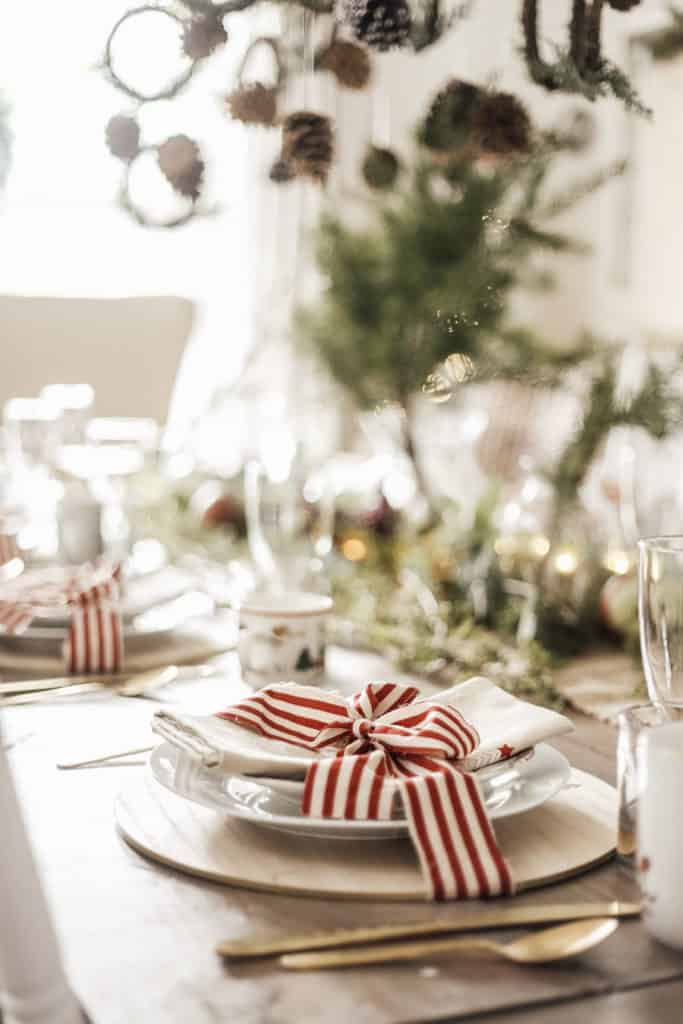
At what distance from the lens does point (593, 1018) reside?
0.49m

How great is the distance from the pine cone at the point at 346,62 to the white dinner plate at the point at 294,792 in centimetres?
50

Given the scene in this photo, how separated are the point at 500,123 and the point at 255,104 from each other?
6.9 inches

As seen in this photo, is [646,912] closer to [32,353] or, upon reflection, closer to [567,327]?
[32,353]

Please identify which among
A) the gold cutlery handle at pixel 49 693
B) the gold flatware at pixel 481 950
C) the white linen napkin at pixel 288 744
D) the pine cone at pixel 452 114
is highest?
the pine cone at pixel 452 114

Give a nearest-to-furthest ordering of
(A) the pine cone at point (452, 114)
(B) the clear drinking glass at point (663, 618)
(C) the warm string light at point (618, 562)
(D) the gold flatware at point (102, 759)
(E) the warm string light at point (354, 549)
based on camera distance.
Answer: (B) the clear drinking glass at point (663, 618) < (D) the gold flatware at point (102, 759) < (A) the pine cone at point (452, 114) < (C) the warm string light at point (618, 562) < (E) the warm string light at point (354, 549)

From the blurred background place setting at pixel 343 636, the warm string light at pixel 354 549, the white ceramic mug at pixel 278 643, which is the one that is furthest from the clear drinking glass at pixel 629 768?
the warm string light at pixel 354 549

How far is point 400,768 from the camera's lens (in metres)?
0.69

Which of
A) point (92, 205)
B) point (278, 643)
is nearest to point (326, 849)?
point (278, 643)

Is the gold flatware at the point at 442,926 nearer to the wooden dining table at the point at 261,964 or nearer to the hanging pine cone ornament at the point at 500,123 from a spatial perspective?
the wooden dining table at the point at 261,964

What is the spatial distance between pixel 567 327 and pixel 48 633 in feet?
11.0

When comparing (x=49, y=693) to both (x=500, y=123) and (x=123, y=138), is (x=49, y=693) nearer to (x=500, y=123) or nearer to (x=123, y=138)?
(x=123, y=138)

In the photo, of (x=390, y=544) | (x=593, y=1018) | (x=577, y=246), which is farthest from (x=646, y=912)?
(x=577, y=246)

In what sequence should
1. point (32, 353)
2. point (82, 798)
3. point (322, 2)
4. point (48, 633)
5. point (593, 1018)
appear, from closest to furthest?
point (593, 1018) → point (82, 798) → point (322, 2) → point (48, 633) → point (32, 353)

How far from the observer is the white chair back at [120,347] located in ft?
8.64
